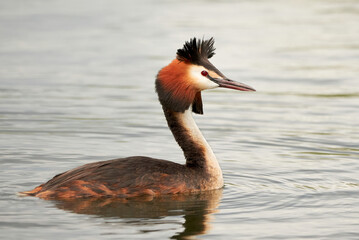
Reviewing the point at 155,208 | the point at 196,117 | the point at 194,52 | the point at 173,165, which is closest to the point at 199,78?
the point at 194,52

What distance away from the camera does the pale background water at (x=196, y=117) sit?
8.71m

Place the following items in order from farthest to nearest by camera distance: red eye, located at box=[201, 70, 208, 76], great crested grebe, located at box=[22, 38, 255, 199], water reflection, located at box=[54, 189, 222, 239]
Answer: red eye, located at box=[201, 70, 208, 76]
great crested grebe, located at box=[22, 38, 255, 199]
water reflection, located at box=[54, 189, 222, 239]

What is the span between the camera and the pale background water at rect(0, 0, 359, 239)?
8.71 m

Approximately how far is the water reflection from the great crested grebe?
10cm

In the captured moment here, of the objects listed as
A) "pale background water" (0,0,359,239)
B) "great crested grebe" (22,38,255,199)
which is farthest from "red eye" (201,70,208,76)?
"pale background water" (0,0,359,239)

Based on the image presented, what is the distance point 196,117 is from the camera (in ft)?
47.2

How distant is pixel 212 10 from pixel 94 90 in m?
11.2

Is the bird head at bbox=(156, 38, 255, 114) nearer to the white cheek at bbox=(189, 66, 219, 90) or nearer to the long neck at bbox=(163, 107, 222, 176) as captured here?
the white cheek at bbox=(189, 66, 219, 90)

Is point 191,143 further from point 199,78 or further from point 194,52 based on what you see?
point 194,52

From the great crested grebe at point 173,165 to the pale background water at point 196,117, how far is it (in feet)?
0.59

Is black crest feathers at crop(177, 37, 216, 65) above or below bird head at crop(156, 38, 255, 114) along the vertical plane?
above

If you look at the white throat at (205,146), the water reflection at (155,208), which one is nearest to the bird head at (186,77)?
the white throat at (205,146)

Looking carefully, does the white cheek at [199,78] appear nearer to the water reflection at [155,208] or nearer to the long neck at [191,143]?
the long neck at [191,143]

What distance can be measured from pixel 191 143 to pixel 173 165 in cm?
58
